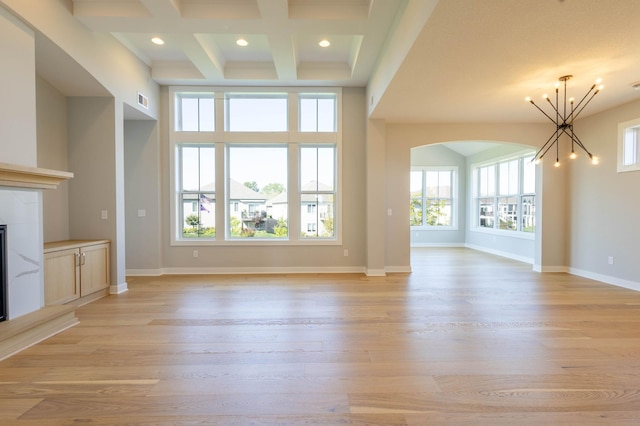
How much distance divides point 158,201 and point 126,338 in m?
3.22

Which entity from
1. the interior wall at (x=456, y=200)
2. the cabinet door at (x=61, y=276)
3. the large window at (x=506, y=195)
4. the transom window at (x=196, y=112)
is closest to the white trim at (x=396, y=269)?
the large window at (x=506, y=195)

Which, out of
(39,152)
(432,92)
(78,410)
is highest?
(432,92)

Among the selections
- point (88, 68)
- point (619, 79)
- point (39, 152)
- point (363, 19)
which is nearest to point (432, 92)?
point (363, 19)

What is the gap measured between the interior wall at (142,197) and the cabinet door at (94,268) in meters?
Result: 1.15

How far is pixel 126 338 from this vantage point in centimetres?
286

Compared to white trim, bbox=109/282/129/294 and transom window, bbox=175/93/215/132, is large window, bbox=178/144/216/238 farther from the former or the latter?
white trim, bbox=109/282/129/294

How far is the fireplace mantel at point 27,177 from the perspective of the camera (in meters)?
2.54

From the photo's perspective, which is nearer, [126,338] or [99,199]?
[126,338]

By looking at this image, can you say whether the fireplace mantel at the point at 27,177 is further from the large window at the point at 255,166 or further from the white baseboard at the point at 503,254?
the white baseboard at the point at 503,254

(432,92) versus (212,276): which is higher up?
(432,92)

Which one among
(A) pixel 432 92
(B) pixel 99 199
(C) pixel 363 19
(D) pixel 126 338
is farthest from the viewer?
(B) pixel 99 199

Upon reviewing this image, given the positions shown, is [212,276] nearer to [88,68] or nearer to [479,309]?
[88,68]

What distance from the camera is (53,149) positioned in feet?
13.8

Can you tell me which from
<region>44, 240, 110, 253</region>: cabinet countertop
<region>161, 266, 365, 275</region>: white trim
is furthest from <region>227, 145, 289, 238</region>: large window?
<region>44, 240, 110, 253</region>: cabinet countertop
